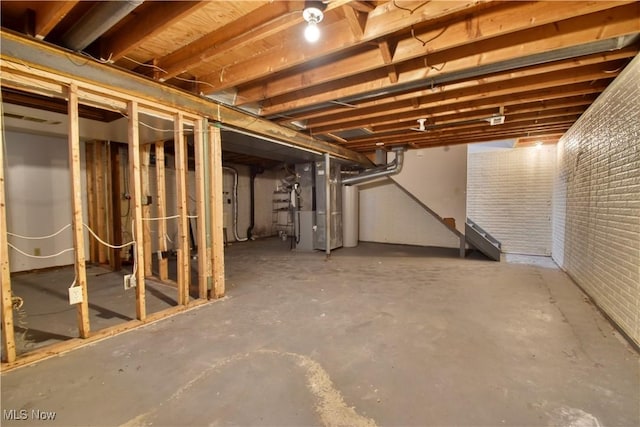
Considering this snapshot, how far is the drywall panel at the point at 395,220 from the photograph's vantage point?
689 centimetres

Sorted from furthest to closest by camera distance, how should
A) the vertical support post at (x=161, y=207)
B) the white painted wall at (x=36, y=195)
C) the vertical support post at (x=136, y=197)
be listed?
the white painted wall at (x=36, y=195)
the vertical support post at (x=161, y=207)
the vertical support post at (x=136, y=197)

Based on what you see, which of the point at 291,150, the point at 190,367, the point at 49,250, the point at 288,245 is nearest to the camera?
the point at 190,367

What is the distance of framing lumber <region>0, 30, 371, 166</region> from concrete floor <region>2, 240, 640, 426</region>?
2.08 metres

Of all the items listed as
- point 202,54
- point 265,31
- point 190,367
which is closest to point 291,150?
point 202,54

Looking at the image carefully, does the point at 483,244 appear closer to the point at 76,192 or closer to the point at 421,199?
the point at 421,199

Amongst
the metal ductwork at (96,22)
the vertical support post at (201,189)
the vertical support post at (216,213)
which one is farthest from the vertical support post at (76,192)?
the vertical support post at (216,213)

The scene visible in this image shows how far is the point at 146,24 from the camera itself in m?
2.00

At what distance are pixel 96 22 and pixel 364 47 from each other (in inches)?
77.4

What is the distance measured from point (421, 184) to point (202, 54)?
4933 millimetres

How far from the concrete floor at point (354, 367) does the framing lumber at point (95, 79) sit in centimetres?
208

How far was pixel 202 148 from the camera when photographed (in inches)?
124

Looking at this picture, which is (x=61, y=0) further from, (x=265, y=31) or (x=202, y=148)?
(x=202, y=148)

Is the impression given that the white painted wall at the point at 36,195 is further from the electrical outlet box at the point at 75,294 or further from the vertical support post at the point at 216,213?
the electrical outlet box at the point at 75,294

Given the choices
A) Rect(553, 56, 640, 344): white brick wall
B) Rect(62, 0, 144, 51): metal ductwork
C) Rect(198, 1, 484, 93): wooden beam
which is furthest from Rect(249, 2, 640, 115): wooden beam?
Rect(62, 0, 144, 51): metal ductwork
